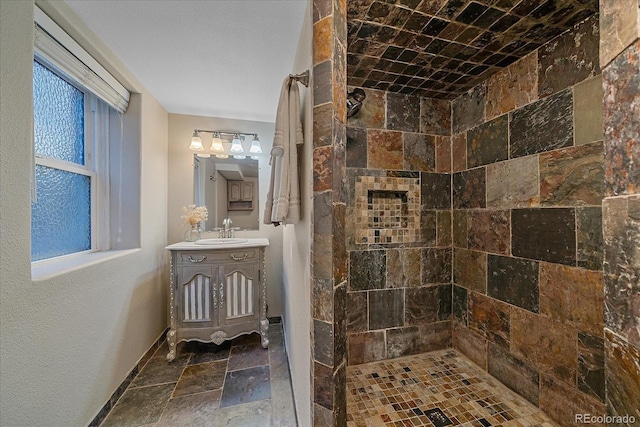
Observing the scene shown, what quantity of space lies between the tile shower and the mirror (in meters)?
1.27

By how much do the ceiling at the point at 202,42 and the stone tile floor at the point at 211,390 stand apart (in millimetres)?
2154

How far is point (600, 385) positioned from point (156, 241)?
2907 millimetres

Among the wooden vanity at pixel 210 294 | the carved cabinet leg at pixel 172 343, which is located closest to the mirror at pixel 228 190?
the wooden vanity at pixel 210 294

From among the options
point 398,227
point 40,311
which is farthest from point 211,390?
point 398,227

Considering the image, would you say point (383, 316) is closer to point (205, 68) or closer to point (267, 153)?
point (267, 153)

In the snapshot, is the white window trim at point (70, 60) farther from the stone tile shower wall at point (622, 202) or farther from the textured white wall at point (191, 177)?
the stone tile shower wall at point (622, 202)

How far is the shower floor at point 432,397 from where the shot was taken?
3.80ft

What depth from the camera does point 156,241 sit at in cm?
200

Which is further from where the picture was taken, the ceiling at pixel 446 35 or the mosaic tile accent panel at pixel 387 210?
the mosaic tile accent panel at pixel 387 210

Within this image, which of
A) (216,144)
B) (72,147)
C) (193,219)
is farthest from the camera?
(216,144)

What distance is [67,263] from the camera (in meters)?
1.20

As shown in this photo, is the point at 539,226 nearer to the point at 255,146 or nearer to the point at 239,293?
the point at 239,293

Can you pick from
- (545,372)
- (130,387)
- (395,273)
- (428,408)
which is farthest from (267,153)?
(545,372)

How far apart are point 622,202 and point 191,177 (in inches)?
106
